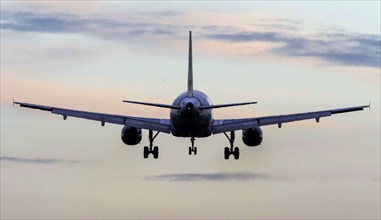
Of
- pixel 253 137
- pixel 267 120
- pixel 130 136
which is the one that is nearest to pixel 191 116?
pixel 130 136

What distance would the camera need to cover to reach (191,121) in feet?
469

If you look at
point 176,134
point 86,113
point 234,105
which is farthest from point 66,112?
point 234,105

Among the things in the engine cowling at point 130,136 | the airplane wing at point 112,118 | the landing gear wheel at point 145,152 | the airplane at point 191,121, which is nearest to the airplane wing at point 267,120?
the airplane at point 191,121

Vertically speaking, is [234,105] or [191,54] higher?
[191,54]

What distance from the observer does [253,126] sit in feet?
512

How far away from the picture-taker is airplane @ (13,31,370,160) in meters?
143

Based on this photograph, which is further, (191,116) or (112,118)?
(112,118)

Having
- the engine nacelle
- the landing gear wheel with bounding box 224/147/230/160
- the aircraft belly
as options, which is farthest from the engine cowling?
the engine nacelle

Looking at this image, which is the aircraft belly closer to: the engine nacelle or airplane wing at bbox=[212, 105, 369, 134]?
airplane wing at bbox=[212, 105, 369, 134]

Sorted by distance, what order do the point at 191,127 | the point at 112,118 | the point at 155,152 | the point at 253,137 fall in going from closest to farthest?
the point at 191,127 < the point at 112,118 < the point at 155,152 < the point at 253,137

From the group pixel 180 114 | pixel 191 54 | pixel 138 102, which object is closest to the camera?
pixel 138 102

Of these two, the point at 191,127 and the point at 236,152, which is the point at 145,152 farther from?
the point at 191,127

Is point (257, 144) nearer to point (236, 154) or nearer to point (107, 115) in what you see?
point (236, 154)

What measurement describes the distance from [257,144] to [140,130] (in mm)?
15108
